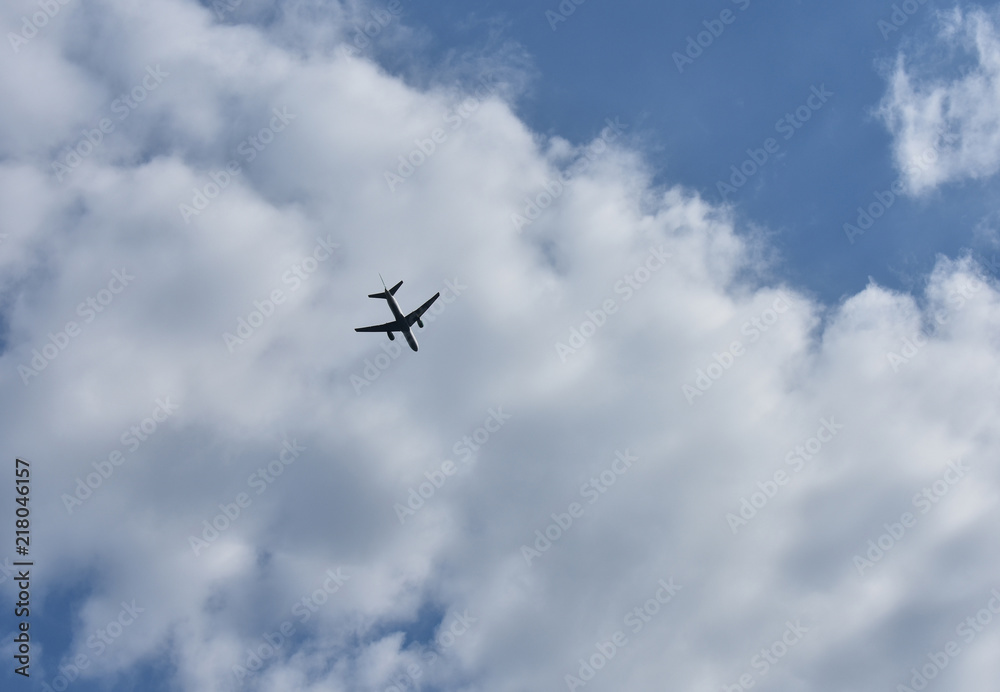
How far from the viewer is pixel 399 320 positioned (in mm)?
107812

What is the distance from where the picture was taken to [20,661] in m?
75.0

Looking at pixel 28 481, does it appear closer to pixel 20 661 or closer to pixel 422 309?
pixel 20 661

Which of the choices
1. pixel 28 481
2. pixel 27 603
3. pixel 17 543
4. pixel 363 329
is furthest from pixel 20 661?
pixel 363 329

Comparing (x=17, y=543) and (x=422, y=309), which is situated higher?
(x=422, y=309)

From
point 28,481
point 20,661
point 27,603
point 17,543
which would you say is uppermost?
point 28,481

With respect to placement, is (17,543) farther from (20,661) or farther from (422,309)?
(422,309)

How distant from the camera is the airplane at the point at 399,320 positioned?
10375cm

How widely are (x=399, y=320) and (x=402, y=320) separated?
482 millimetres

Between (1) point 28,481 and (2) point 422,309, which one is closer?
(1) point 28,481

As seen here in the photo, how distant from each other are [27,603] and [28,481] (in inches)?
560

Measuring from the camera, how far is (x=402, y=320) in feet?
354

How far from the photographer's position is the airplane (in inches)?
4085

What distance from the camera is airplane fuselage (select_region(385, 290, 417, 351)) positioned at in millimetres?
104062

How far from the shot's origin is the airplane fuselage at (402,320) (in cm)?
10406
